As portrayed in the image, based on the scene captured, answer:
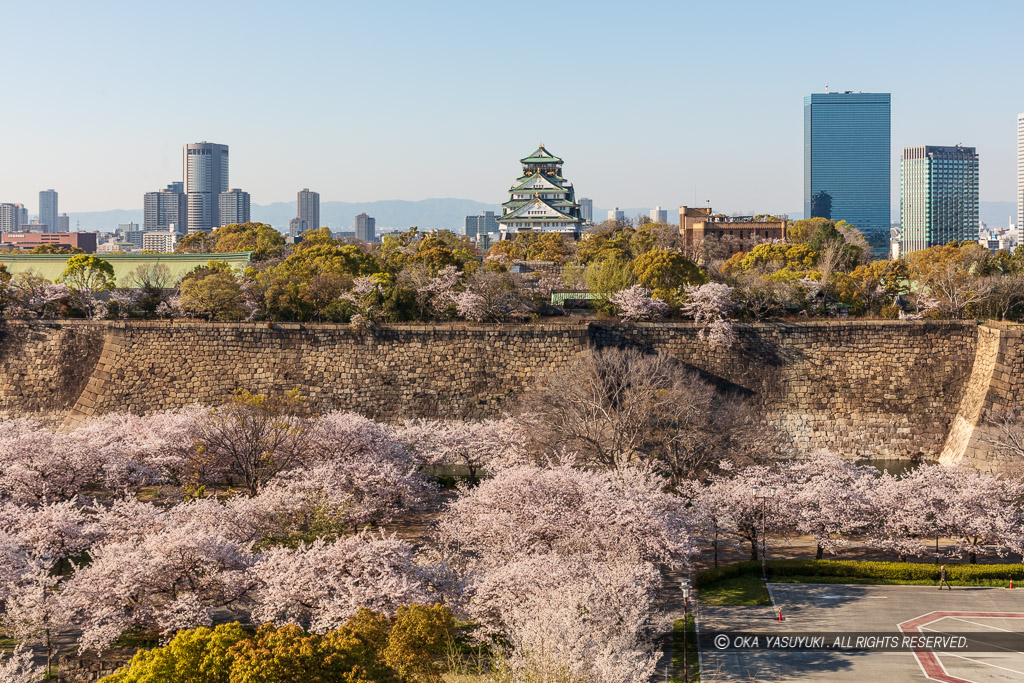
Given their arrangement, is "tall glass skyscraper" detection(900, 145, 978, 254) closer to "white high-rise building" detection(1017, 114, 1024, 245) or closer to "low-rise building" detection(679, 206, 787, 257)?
"white high-rise building" detection(1017, 114, 1024, 245)

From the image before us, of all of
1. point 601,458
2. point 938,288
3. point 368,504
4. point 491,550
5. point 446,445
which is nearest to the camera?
point 491,550

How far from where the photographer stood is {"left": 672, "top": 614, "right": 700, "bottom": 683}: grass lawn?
1520cm

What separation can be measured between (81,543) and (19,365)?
18.2 m

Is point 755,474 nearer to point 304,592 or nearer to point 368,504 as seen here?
point 368,504

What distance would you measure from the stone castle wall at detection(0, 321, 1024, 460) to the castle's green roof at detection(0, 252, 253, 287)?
11657mm

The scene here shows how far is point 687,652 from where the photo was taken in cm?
1603

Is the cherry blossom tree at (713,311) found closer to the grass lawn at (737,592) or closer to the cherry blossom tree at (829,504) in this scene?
the cherry blossom tree at (829,504)

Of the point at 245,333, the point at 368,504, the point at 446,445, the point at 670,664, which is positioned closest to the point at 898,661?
the point at 670,664

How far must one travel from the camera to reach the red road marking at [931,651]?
49.4 ft

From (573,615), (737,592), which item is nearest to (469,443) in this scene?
(737,592)

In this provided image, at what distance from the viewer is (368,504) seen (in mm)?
21234

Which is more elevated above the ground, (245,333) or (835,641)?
(245,333)

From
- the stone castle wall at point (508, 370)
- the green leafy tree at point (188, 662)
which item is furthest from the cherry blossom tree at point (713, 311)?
the green leafy tree at point (188, 662)

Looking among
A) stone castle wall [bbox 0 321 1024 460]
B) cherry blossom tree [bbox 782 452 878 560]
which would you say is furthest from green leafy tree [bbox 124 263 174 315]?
cherry blossom tree [bbox 782 452 878 560]
